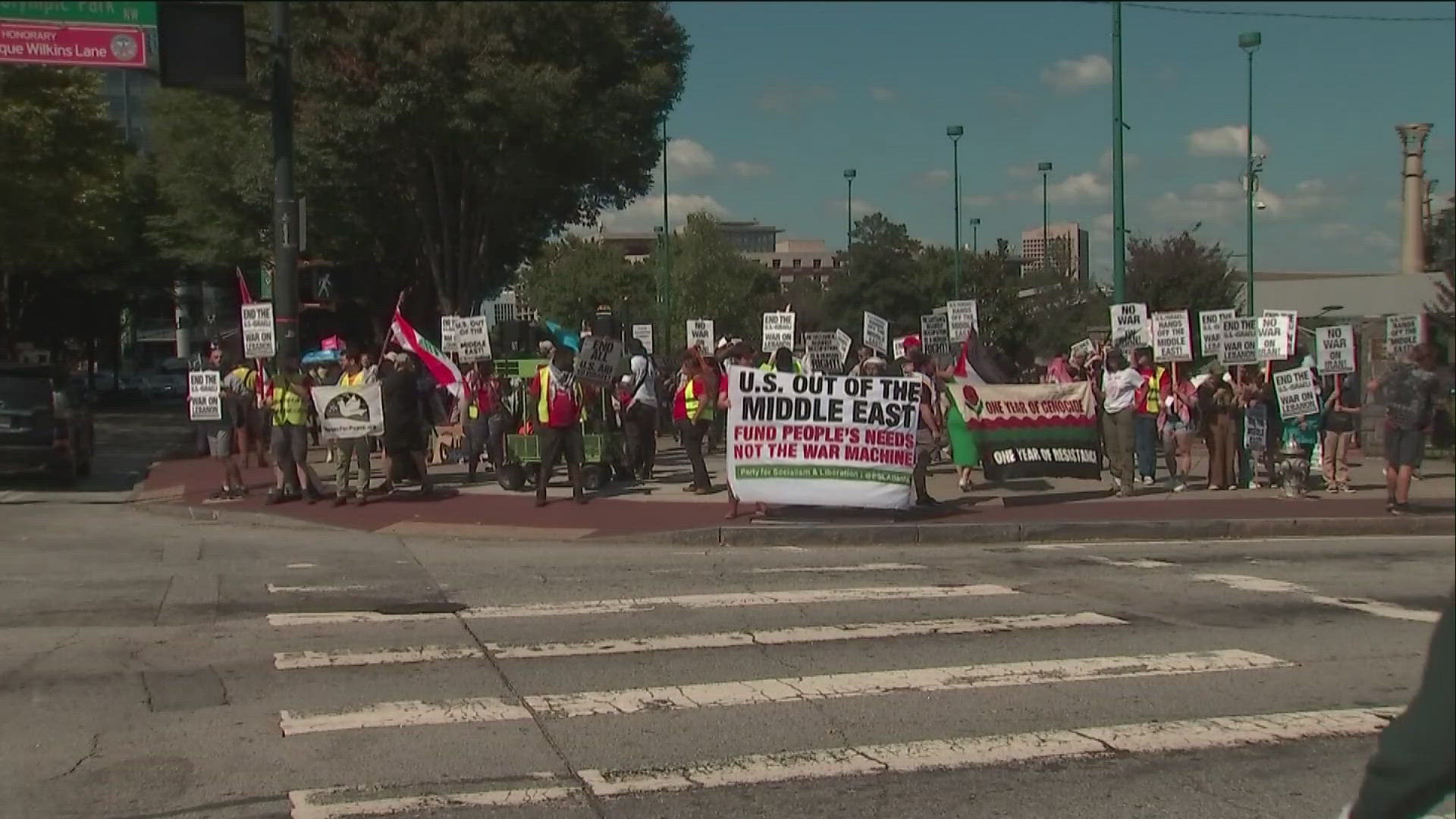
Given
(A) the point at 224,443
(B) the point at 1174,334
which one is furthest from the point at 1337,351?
(A) the point at 224,443

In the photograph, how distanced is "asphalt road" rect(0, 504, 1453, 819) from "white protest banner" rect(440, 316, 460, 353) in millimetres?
8459

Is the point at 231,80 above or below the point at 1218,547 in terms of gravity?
above

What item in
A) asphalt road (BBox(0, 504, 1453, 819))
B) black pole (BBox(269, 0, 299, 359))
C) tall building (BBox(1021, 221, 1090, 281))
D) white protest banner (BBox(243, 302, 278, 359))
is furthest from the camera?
tall building (BBox(1021, 221, 1090, 281))

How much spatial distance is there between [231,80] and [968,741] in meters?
5.63

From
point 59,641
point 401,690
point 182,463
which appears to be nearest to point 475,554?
point 59,641

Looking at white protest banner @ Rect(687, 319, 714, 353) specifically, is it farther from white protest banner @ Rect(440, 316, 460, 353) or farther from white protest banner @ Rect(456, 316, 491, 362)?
white protest banner @ Rect(456, 316, 491, 362)

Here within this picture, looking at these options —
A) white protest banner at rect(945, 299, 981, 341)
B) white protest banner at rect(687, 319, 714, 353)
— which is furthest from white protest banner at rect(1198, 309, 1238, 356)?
white protest banner at rect(687, 319, 714, 353)

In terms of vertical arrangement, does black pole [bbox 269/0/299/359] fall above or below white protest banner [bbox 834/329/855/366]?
above

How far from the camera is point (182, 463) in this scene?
23000mm

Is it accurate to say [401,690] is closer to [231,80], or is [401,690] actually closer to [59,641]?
[59,641]

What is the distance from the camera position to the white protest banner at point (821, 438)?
579 inches

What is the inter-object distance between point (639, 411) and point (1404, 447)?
341 inches

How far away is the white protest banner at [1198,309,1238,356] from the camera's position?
17172mm

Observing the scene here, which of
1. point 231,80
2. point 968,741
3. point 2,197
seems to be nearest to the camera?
point 968,741
